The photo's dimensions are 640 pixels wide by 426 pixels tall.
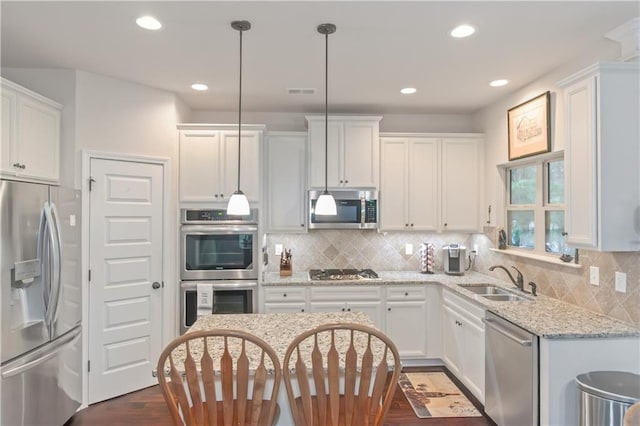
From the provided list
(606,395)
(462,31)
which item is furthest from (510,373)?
(462,31)

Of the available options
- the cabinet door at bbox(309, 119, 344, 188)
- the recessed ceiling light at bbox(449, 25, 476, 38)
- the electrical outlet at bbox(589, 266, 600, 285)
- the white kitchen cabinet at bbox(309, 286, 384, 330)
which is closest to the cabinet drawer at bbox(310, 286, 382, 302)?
the white kitchen cabinet at bbox(309, 286, 384, 330)

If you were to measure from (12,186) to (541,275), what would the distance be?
3.91m

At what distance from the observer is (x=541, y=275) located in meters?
3.11

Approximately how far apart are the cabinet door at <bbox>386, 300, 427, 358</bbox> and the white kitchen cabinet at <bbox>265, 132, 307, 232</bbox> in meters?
1.27

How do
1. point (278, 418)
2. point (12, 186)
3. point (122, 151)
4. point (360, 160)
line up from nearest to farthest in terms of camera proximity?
1. point (278, 418)
2. point (12, 186)
3. point (122, 151)
4. point (360, 160)

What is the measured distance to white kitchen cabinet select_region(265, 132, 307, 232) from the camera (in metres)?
3.90

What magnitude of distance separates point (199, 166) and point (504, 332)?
299 cm

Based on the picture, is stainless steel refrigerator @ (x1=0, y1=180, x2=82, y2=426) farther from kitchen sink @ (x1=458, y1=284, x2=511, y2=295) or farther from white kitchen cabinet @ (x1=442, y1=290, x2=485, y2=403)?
kitchen sink @ (x1=458, y1=284, x2=511, y2=295)

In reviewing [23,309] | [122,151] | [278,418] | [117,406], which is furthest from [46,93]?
[278,418]

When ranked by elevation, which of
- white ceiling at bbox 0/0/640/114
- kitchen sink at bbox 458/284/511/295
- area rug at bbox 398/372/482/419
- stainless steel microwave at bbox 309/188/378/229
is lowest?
area rug at bbox 398/372/482/419

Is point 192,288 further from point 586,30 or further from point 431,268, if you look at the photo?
point 586,30

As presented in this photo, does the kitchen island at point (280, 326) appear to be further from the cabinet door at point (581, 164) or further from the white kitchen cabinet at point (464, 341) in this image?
the cabinet door at point (581, 164)

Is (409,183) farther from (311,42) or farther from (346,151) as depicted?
(311,42)

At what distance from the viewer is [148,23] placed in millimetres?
2223
